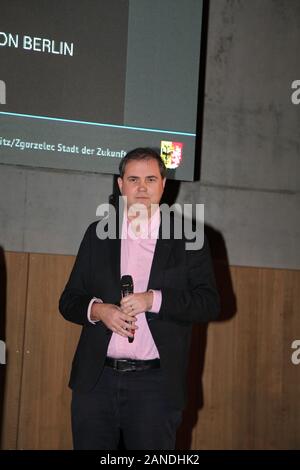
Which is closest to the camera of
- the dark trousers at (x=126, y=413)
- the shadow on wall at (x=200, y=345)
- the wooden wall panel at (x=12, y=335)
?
the dark trousers at (x=126, y=413)

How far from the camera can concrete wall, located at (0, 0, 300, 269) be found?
418 cm

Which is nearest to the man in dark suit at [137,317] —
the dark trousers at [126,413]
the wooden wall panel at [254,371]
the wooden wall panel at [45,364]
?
the dark trousers at [126,413]

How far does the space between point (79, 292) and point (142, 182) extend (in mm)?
492

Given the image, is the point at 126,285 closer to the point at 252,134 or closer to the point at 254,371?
the point at 254,371

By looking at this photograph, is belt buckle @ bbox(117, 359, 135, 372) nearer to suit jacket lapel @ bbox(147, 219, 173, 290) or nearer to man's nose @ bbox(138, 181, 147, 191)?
suit jacket lapel @ bbox(147, 219, 173, 290)

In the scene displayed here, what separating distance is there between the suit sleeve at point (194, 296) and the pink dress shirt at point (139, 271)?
5 cm

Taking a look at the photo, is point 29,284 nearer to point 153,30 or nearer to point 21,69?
point 21,69

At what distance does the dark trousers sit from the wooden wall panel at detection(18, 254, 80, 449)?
172cm

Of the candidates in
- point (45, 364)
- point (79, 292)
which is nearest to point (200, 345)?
point (45, 364)

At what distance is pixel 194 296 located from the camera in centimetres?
195

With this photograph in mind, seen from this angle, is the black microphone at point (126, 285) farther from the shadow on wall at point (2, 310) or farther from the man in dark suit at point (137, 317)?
the shadow on wall at point (2, 310)

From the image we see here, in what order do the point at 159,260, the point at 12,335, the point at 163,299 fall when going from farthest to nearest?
the point at 12,335, the point at 159,260, the point at 163,299

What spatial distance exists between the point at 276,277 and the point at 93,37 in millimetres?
2211

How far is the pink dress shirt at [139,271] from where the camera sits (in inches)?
75.5
